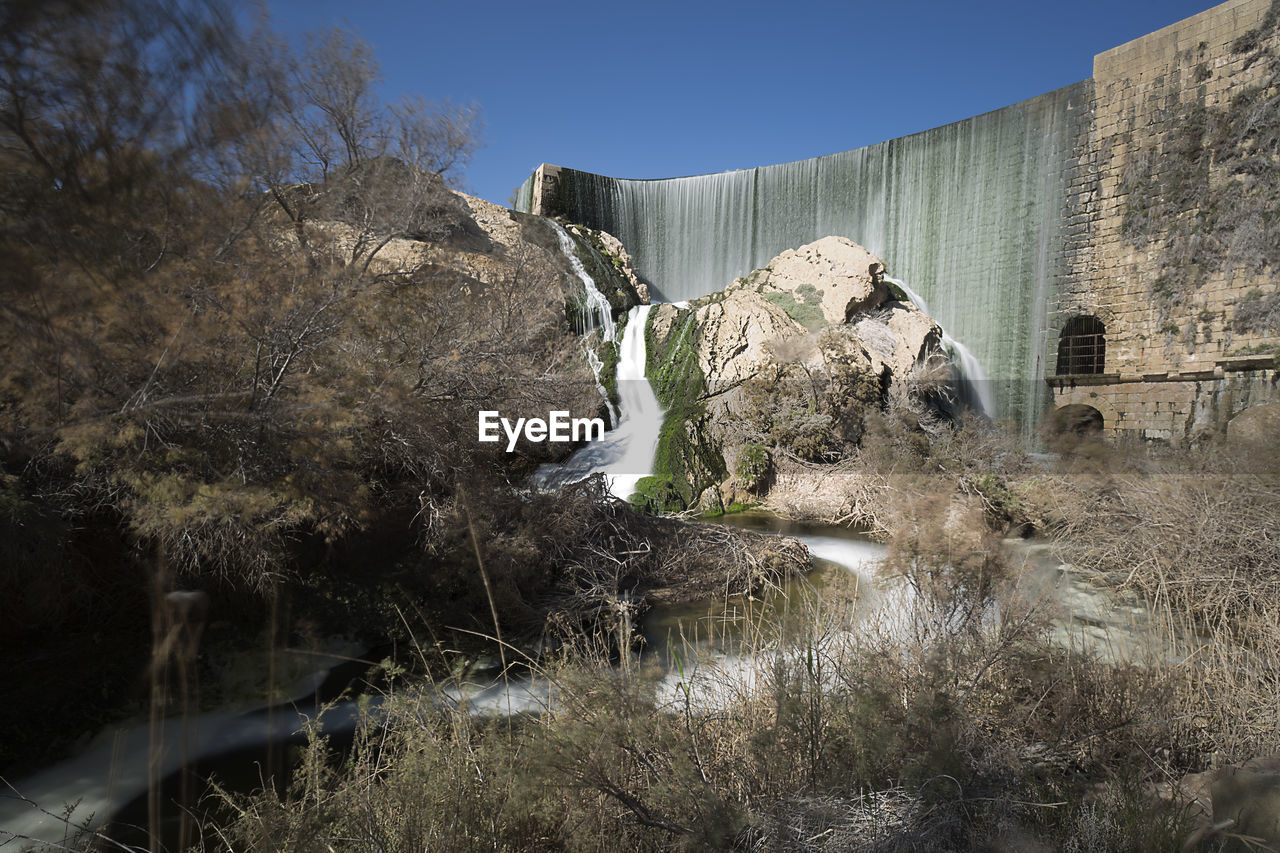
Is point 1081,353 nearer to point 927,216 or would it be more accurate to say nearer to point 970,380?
point 970,380

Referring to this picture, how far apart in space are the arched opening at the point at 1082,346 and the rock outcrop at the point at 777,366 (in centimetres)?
239

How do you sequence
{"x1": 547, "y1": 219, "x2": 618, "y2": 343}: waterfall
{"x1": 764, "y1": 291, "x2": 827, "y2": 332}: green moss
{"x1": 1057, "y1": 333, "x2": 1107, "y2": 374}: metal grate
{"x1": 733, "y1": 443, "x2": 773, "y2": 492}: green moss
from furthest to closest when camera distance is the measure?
{"x1": 547, "y1": 219, "x2": 618, "y2": 343}: waterfall
{"x1": 1057, "y1": 333, "x2": 1107, "y2": 374}: metal grate
{"x1": 764, "y1": 291, "x2": 827, "y2": 332}: green moss
{"x1": 733, "y1": 443, "x2": 773, "y2": 492}: green moss

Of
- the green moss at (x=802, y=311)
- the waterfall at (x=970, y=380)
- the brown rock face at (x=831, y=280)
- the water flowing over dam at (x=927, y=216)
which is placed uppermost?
the water flowing over dam at (x=927, y=216)

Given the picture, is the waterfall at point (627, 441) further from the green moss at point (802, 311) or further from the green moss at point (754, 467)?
the green moss at point (802, 311)

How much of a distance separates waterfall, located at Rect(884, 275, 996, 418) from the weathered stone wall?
1.06m

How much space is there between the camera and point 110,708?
11.9ft

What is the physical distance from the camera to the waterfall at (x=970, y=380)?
1243 centimetres

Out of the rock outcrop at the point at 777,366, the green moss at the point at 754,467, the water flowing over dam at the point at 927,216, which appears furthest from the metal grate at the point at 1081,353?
the green moss at the point at 754,467

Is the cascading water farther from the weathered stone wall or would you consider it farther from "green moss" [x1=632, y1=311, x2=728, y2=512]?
the weathered stone wall

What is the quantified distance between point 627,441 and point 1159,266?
8991 mm

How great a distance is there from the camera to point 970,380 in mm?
12703

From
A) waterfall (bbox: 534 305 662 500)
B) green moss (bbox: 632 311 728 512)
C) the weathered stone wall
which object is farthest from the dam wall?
waterfall (bbox: 534 305 662 500)

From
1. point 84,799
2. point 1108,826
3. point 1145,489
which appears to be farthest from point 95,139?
point 1145,489

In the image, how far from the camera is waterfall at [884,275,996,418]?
12.4 m
